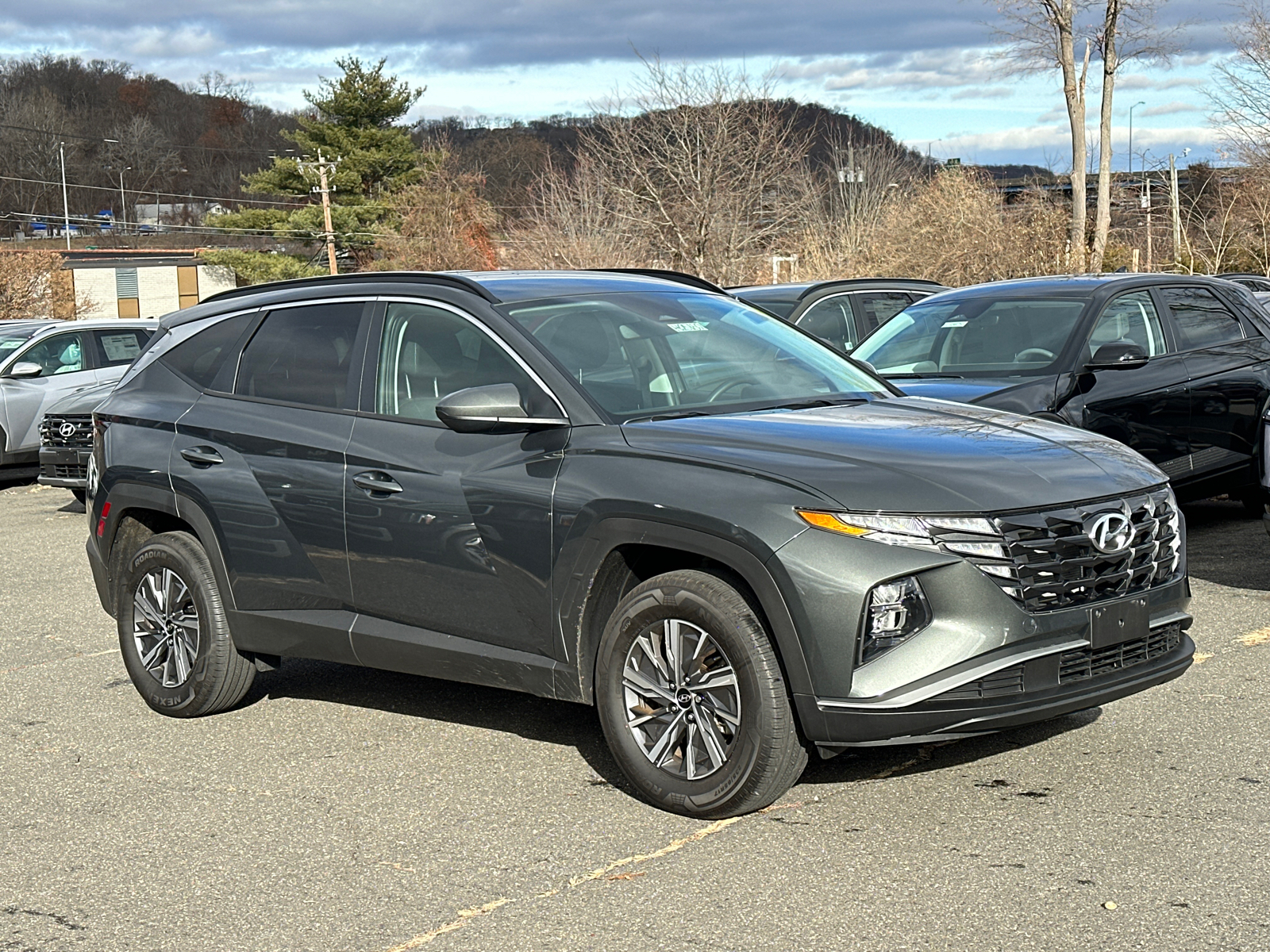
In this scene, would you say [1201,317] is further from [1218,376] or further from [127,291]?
[127,291]

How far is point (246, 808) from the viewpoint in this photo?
16.6 ft

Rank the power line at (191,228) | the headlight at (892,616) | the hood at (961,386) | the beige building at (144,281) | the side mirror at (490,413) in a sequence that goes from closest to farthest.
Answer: the headlight at (892,616), the side mirror at (490,413), the hood at (961,386), the power line at (191,228), the beige building at (144,281)

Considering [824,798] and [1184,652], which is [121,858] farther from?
[1184,652]

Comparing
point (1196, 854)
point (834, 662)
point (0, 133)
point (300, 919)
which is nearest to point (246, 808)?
point (300, 919)

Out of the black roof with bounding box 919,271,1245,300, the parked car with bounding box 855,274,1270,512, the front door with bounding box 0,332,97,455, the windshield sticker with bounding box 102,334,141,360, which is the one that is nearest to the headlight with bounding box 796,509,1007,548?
the parked car with bounding box 855,274,1270,512

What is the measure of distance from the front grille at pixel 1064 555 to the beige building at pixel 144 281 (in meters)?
89.9

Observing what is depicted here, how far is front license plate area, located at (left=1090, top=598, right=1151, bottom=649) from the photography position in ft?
14.8

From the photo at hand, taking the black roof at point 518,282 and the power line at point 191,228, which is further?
the power line at point 191,228

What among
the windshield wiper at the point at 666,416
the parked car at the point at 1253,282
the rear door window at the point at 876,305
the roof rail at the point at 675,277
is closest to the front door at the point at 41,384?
the rear door window at the point at 876,305

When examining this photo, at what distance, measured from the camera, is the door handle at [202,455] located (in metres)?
6.10

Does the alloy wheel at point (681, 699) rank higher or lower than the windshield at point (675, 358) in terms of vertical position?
lower

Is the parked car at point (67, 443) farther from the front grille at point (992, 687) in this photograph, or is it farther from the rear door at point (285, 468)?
the front grille at point (992, 687)

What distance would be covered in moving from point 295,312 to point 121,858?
246cm

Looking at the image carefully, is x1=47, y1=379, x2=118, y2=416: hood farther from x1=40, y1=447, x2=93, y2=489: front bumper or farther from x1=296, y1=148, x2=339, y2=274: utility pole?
x1=296, y1=148, x2=339, y2=274: utility pole
